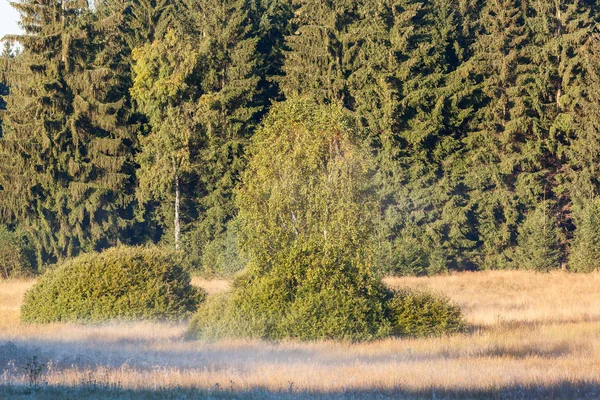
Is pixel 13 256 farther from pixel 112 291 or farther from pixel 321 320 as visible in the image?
pixel 321 320

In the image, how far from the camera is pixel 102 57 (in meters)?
52.2

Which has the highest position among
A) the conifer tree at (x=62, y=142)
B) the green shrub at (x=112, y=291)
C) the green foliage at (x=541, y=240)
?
the conifer tree at (x=62, y=142)

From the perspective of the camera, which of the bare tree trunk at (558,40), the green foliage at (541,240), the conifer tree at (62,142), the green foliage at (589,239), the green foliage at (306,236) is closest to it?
the green foliage at (306,236)

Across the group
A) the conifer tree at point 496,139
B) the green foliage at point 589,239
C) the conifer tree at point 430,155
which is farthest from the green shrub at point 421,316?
the conifer tree at point 496,139

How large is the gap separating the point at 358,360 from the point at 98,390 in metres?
6.65

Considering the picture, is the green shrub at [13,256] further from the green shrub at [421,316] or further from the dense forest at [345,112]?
the green shrub at [421,316]

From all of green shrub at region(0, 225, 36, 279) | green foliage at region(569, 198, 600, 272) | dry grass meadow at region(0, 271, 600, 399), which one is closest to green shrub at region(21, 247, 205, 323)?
dry grass meadow at region(0, 271, 600, 399)

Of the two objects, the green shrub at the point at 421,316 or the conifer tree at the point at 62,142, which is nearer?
the green shrub at the point at 421,316

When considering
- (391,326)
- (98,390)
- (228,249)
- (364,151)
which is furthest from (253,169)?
(228,249)

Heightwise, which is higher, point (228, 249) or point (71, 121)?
point (71, 121)

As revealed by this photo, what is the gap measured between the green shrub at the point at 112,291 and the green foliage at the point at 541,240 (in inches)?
1060

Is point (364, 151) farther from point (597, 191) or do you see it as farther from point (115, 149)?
point (115, 149)

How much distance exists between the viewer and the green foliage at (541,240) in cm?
4681

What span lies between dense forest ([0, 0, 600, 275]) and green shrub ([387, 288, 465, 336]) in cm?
2380
